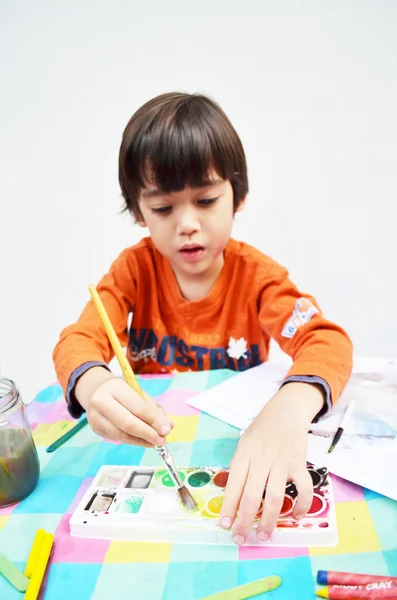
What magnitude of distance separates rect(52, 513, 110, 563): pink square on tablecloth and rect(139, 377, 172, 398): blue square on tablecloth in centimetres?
27

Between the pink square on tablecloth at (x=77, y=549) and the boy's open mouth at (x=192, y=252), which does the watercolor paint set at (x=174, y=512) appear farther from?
the boy's open mouth at (x=192, y=252)

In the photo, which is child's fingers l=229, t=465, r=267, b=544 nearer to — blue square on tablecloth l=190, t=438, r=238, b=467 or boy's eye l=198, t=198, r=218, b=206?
blue square on tablecloth l=190, t=438, r=238, b=467

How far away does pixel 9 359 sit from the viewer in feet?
4.79

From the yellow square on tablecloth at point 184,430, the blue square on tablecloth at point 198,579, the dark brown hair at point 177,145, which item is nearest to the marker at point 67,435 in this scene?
the yellow square on tablecloth at point 184,430

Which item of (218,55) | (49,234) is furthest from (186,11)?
(49,234)

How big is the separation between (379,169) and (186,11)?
644 mm

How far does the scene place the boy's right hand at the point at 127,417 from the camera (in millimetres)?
427

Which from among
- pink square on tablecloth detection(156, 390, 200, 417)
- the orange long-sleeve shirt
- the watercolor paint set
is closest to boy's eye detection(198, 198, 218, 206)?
the orange long-sleeve shirt

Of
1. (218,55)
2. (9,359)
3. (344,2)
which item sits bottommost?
(9,359)

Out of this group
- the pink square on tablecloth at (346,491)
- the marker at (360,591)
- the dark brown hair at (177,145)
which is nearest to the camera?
the marker at (360,591)

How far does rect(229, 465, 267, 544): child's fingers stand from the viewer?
1.20 ft

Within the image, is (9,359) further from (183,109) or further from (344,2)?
(344,2)

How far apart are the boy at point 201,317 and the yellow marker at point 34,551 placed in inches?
4.3

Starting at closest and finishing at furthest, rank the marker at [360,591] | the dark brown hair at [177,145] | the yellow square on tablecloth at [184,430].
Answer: the marker at [360,591]
the yellow square on tablecloth at [184,430]
the dark brown hair at [177,145]
